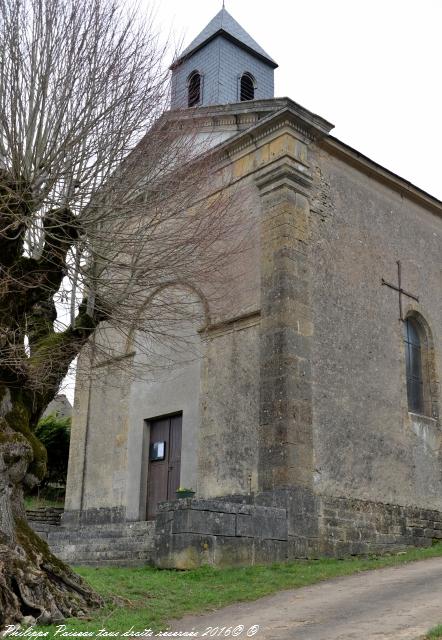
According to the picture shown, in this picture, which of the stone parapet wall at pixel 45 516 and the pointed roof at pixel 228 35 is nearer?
the stone parapet wall at pixel 45 516

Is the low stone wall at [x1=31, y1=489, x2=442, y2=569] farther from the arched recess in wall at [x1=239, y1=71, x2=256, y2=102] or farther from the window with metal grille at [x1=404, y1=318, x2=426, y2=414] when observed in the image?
the arched recess in wall at [x1=239, y1=71, x2=256, y2=102]

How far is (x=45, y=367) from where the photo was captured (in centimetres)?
753

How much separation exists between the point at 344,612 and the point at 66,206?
16.5 ft

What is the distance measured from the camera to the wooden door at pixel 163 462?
43.2ft

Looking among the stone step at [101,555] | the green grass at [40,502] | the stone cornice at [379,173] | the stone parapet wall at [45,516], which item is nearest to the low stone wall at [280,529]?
the stone step at [101,555]

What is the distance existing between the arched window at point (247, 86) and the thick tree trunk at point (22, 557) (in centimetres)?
1359

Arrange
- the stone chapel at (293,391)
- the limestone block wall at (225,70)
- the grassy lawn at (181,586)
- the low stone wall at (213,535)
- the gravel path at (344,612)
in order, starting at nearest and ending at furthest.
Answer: the gravel path at (344,612) → the grassy lawn at (181,586) → the low stone wall at (213,535) → the stone chapel at (293,391) → the limestone block wall at (225,70)

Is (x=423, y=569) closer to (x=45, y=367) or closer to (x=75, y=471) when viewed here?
(x=45, y=367)

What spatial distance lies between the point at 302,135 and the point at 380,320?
3650 mm

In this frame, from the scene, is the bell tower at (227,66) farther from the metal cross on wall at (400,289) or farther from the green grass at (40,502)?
the green grass at (40,502)

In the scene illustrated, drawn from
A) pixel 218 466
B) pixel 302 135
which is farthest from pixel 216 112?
pixel 218 466

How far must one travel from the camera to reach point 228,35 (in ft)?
61.9

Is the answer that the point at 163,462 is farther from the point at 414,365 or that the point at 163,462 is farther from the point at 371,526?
the point at 414,365

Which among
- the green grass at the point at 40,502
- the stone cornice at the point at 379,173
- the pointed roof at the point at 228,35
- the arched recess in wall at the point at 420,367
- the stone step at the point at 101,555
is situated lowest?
the stone step at the point at 101,555
